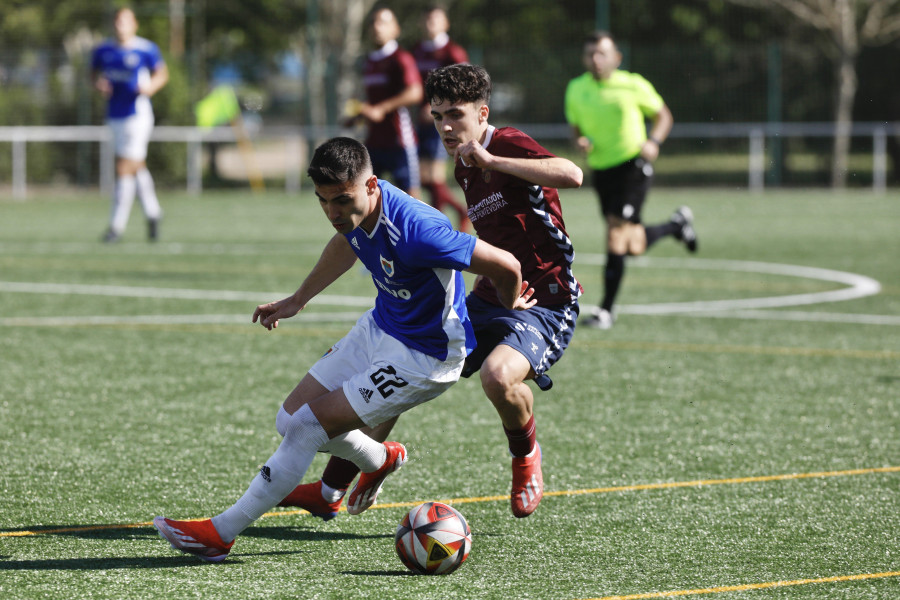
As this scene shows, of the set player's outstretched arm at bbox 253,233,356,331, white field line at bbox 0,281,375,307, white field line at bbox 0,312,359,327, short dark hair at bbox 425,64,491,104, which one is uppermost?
short dark hair at bbox 425,64,491,104

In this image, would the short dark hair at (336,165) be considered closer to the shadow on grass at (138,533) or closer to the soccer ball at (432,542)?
the soccer ball at (432,542)

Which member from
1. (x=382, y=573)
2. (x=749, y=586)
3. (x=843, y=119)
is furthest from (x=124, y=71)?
(x=843, y=119)

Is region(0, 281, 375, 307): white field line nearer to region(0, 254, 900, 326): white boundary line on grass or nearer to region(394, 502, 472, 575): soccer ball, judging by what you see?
region(0, 254, 900, 326): white boundary line on grass

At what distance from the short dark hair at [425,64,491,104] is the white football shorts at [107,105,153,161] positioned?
1062 centimetres

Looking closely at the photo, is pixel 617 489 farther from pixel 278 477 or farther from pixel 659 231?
pixel 659 231

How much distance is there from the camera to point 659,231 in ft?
36.1

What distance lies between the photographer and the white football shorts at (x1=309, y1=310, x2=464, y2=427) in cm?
440

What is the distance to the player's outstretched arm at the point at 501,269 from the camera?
14.3 ft

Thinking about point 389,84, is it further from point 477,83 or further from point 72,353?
point 477,83

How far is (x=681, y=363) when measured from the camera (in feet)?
27.7

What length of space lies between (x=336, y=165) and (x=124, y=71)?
11.8 metres

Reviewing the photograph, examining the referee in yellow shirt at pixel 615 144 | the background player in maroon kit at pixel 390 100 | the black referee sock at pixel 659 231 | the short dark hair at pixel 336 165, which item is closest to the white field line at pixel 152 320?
the referee in yellow shirt at pixel 615 144

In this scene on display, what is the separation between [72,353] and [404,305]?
458 cm

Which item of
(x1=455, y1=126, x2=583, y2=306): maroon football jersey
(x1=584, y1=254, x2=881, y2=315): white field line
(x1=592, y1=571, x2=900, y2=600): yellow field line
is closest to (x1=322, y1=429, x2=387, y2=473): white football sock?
(x1=455, y1=126, x2=583, y2=306): maroon football jersey
